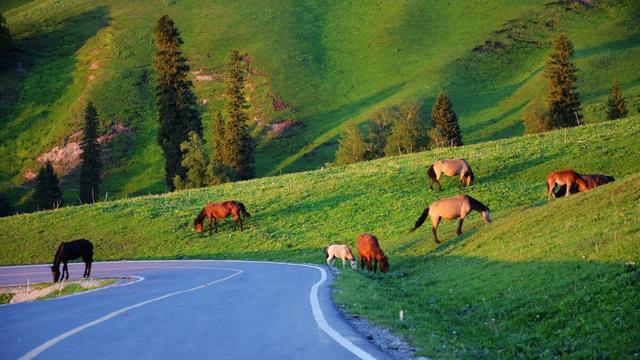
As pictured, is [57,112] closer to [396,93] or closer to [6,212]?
[6,212]

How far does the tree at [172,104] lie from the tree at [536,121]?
45.7m

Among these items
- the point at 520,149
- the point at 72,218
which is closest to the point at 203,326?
the point at 520,149

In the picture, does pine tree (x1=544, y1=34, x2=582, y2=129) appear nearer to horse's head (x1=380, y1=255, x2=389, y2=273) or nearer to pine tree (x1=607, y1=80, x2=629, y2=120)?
pine tree (x1=607, y1=80, x2=629, y2=120)

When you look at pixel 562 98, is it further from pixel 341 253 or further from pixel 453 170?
pixel 341 253

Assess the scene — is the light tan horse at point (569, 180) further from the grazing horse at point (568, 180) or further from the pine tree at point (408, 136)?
the pine tree at point (408, 136)

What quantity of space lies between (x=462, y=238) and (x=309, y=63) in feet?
355

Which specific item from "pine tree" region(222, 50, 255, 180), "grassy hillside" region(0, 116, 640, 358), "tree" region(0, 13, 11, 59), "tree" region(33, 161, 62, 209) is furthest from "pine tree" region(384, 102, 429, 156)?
"tree" region(0, 13, 11, 59)

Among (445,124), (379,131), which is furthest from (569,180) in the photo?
(379,131)

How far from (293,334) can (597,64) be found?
370 ft

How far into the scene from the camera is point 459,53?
122188 millimetres

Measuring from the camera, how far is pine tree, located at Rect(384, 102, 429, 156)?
8152 centimetres

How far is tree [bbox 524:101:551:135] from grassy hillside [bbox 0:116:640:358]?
29.7 metres

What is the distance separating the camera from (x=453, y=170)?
39.6m

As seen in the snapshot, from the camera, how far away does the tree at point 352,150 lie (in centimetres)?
8106
